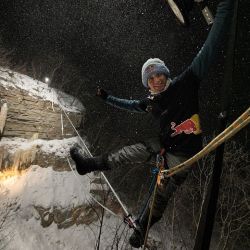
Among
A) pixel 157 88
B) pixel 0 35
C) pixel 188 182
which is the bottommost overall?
pixel 188 182

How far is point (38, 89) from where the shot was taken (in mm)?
13438

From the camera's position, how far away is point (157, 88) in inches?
140

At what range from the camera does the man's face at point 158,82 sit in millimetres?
3547

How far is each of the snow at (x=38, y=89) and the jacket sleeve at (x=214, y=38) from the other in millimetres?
9809

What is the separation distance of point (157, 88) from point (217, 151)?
1.99 m

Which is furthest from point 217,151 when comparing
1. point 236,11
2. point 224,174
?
point 224,174

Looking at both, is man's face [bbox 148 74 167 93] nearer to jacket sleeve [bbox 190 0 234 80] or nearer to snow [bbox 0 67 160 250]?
jacket sleeve [bbox 190 0 234 80]

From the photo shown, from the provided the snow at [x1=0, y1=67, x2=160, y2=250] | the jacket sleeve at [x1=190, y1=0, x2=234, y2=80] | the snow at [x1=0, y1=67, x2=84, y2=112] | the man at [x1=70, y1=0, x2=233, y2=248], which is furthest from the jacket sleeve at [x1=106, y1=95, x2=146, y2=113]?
the snow at [x1=0, y1=67, x2=84, y2=112]

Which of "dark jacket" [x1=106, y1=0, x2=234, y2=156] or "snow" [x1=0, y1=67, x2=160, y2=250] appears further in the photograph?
"snow" [x1=0, y1=67, x2=160, y2=250]

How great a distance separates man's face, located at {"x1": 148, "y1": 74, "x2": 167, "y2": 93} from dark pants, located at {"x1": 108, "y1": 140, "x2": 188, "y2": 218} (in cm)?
65

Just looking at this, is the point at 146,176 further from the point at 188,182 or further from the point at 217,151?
the point at 217,151

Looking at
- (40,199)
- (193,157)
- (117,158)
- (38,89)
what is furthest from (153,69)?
(38,89)

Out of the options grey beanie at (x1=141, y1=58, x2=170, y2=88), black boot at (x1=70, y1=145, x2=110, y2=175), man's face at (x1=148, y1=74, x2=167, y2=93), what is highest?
grey beanie at (x1=141, y1=58, x2=170, y2=88)

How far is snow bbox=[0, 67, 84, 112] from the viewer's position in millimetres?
11963
